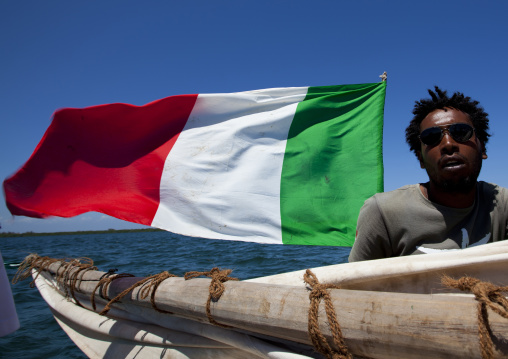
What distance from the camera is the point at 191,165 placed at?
3223 mm

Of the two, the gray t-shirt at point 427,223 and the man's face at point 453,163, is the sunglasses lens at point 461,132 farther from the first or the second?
the gray t-shirt at point 427,223

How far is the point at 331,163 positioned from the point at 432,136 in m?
1.51

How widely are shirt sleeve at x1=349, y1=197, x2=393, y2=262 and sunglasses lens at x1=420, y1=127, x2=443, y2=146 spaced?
395 millimetres

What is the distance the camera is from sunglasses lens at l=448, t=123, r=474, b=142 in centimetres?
164

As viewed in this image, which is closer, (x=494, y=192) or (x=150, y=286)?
(x=494, y=192)

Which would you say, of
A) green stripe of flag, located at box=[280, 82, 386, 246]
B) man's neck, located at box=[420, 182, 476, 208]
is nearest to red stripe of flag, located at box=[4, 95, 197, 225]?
green stripe of flag, located at box=[280, 82, 386, 246]

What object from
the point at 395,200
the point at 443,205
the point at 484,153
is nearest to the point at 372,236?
the point at 395,200

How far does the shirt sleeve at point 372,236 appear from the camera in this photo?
5.63 ft

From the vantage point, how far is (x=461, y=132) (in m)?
1.65

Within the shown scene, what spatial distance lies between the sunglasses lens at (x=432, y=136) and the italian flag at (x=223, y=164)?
4.32 ft

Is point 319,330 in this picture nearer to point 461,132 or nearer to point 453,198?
point 453,198

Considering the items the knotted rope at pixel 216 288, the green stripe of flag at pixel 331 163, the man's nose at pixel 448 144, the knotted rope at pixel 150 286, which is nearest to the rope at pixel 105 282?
the knotted rope at pixel 150 286

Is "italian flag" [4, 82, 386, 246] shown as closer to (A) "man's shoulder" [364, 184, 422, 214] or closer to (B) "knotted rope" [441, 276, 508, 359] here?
(A) "man's shoulder" [364, 184, 422, 214]

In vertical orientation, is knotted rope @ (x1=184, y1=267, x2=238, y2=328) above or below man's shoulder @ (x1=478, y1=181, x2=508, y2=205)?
below
